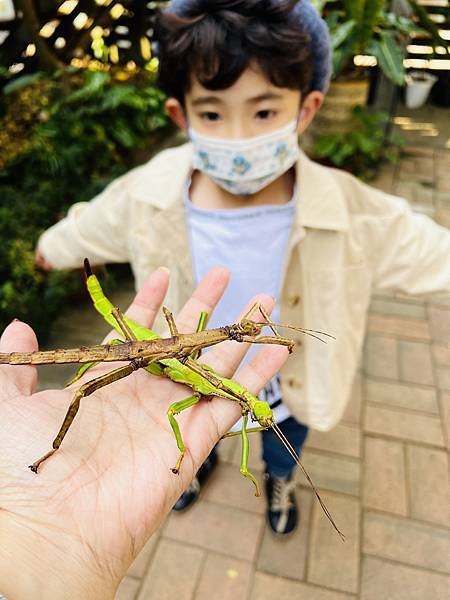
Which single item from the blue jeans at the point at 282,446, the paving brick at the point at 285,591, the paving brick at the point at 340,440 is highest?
the blue jeans at the point at 282,446

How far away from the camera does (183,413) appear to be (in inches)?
68.3

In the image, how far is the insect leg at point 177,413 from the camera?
151cm

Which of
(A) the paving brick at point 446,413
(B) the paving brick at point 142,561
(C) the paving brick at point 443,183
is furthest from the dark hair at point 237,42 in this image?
(C) the paving brick at point 443,183

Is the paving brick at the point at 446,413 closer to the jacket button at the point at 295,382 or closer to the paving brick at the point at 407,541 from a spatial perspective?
the paving brick at the point at 407,541

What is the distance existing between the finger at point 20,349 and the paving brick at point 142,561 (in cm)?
144

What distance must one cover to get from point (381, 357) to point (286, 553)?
1875mm

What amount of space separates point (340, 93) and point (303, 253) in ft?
15.3

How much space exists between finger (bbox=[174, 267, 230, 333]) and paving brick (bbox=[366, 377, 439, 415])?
6.89 feet

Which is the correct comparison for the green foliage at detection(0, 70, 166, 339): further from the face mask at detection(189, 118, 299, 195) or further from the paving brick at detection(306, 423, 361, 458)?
the paving brick at detection(306, 423, 361, 458)

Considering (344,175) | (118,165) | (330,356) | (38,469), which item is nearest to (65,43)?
(118,165)

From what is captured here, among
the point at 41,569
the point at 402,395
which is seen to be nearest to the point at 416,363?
the point at 402,395

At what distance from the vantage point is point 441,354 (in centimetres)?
399

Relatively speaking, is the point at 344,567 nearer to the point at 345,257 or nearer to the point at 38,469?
the point at 345,257

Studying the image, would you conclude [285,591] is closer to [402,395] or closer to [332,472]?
[332,472]
